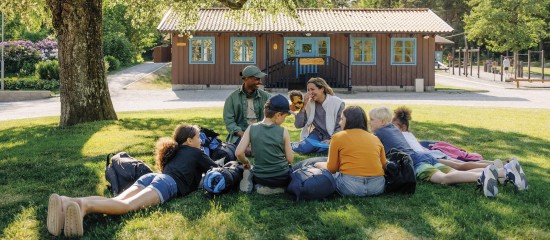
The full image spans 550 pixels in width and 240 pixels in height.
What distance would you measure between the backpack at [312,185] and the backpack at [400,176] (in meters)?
0.55

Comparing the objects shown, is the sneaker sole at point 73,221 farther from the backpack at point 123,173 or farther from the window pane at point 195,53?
the window pane at point 195,53

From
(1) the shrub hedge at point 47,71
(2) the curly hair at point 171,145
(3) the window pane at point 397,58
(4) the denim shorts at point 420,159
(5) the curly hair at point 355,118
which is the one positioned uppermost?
(3) the window pane at point 397,58

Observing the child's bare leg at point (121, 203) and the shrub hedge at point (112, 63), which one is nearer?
the child's bare leg at point (121, 203)

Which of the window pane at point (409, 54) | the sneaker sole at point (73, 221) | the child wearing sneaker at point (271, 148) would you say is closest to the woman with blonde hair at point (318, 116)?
the child wearing sneaker at point (271, 148)

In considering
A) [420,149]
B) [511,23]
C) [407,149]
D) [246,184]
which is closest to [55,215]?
[246,184]

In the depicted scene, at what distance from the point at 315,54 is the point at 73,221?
24.3 metres

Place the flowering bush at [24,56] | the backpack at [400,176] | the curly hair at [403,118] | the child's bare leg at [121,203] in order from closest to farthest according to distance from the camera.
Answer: the child's bare leg at [121,203]
the backpack at [400,176]
the curly hair at [403,118]
the flowering bush at [24,56]

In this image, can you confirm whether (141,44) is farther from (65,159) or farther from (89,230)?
(89,230)

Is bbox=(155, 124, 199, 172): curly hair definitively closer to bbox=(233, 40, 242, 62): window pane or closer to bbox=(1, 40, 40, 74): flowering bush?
bbox=(233, 40, 242, 62): window pane

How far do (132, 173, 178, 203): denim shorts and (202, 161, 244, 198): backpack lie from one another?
12.4 inches

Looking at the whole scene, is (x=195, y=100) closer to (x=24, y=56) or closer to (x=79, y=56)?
(x=79, y=56)

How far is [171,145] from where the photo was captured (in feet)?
18.8

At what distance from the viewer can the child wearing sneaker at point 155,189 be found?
452 cm

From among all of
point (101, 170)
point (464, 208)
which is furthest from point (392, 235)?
point (101, 170)
